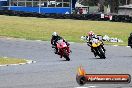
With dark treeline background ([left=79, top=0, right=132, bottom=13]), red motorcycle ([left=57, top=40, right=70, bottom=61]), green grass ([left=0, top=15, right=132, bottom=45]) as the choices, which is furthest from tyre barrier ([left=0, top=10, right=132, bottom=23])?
dark treeline background ([left=79, top=0, right=132, bottom=13])

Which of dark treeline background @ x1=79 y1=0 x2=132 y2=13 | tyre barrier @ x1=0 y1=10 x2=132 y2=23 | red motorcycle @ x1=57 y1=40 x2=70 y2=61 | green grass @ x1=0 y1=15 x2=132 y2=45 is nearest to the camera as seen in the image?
red motorcycle @ x1=57 y1=40 x2=70 y2=61

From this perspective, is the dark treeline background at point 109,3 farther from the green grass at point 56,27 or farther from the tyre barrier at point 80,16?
the green grass at point 56,27

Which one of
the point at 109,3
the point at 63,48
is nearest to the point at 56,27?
the point at 63,48

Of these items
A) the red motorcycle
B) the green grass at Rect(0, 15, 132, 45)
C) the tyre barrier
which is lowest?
the green grass at Rect(0, 15, 132, 45)

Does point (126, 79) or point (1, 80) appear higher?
point (126, 79)

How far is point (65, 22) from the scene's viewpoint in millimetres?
56844

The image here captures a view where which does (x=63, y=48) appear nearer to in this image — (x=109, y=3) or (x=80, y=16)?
(x=80, y=16)

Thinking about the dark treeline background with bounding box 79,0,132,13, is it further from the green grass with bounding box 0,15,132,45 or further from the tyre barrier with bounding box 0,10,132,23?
the green grass with bounding box 0,15,132,45

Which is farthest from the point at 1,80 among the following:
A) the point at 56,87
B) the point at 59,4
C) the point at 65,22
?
the point at 59,4

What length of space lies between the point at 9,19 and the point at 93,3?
79382 mm

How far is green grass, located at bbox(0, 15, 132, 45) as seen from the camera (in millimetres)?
44800

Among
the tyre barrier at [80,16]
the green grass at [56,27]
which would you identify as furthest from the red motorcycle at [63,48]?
the tyre barrier at [80,16]

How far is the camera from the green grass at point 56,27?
4480cm

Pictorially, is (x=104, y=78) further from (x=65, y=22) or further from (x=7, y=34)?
(x=65, y=22)
